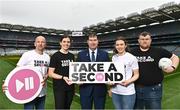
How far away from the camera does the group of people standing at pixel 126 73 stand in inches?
227

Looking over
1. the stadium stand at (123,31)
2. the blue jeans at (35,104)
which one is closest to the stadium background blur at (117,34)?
the stadium stand at (123,31)

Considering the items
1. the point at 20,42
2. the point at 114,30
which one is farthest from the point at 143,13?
the point at 20,42

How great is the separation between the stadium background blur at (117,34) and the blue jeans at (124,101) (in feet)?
11.4

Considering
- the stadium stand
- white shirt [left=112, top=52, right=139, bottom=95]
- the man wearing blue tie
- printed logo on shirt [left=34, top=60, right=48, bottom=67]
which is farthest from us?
the stadium stand

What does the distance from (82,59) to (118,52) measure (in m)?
0.79

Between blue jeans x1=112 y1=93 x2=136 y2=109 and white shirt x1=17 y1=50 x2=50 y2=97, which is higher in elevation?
white shirt x1=17 y1=50 x2=50 y2=97

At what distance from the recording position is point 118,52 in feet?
19.3

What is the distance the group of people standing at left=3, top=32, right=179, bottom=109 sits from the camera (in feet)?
18.9

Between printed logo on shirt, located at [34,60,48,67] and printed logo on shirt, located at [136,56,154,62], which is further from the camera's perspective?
printed logo on shirt, located at [34,60,48,67]

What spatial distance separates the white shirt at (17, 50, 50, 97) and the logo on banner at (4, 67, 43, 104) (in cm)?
9

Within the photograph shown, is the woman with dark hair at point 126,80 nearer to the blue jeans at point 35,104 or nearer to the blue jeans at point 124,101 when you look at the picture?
the blue jeans at point 124,101

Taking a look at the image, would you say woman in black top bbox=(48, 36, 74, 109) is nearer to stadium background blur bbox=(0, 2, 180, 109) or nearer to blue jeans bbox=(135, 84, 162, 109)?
blue jeans bbox=(135, 84, 162, 109)

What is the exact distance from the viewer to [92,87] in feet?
19.8

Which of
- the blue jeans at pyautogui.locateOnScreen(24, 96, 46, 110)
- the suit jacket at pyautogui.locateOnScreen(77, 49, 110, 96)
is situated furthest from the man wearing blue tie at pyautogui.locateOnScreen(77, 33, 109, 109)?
the blue jeans at pyautogui.locateOnScreen(24, 96, 46, 110)
